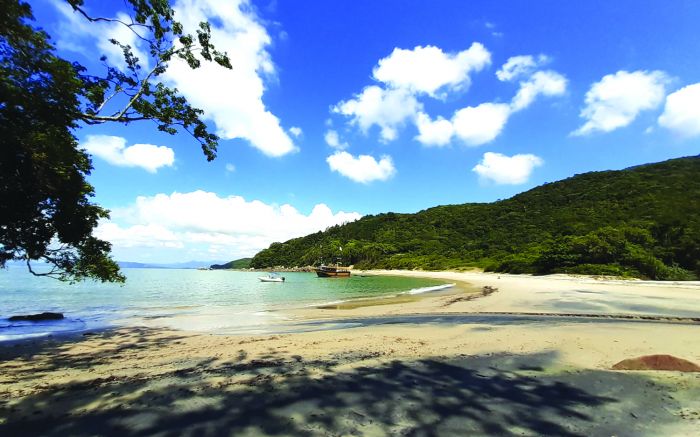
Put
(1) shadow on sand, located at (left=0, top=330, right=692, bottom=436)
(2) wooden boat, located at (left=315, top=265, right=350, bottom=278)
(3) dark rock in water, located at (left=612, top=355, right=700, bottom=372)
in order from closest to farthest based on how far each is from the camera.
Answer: (1) shadow on sand, located at (left=0, top=330, right=692, bottom=436), (3) dark rock in water, located at (left=612, top=355, right=700, bottom=372), (2) wooden boat, located at (left=315, top=265, right=350, bottom=278)

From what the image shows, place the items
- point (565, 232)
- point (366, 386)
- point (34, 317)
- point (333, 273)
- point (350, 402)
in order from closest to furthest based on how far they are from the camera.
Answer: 1. point (350, 402)
2. point (366, 386)
3. point (34, 317)
4. point (565, 232)
5. point (333, 273)

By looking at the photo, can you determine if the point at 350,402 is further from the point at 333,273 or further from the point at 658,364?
the point at 333,273

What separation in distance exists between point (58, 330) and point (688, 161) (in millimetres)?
129392

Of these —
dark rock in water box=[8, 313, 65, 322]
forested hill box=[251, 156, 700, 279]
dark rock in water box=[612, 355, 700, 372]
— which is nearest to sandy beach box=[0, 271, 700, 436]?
dark rock in water box=[612, 355, 700, 372]

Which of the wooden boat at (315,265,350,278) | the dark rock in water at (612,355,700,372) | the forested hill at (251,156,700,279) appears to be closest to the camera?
the dark rock in water at (612,355,700,372)

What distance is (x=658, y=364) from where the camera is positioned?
22.5ft

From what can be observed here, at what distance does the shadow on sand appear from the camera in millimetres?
4594

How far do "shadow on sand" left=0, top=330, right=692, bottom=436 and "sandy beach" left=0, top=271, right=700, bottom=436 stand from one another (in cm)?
3

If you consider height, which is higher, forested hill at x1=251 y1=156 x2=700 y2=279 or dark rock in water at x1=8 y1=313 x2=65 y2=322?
forested hill at x1=251 y1=156 x2=700 y2=279

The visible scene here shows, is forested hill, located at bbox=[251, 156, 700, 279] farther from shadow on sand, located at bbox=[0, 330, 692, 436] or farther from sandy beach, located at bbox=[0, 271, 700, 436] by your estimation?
shadow on sand, located at bbox=[0, 330, 692, 436]

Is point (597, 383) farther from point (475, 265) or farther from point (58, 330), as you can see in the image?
point (475, 265)

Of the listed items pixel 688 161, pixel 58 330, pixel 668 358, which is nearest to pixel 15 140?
pixel 58 330

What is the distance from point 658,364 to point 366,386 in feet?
18.0

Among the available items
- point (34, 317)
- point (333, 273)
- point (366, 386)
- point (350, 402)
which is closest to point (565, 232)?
point (333, 273)
